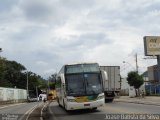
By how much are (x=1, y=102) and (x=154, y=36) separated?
3326 cm

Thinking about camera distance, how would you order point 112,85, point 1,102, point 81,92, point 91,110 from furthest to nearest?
point 1,102
point 112,85
point 91,110
point 81,92

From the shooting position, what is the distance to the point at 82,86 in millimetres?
25859

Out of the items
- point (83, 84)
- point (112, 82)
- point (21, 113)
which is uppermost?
point (112, 82)

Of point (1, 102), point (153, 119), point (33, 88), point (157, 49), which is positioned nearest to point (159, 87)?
point (157, 49)

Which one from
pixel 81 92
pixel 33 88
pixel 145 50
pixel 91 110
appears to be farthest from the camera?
pixel 33 88

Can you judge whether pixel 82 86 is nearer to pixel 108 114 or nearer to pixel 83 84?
pixel 83 84

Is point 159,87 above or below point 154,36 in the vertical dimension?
below

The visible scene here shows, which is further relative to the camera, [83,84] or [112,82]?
[112,82]

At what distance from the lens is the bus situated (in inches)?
1008

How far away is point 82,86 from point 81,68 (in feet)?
4.63

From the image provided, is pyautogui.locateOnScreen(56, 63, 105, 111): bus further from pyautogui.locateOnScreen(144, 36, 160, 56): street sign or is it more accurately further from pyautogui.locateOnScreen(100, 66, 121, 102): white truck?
pyautogui.locateOnScreen(144, 36, 160, 56): street sign

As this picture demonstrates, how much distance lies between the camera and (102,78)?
26375 mm

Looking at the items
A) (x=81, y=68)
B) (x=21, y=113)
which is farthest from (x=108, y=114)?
(x=21, y=113)

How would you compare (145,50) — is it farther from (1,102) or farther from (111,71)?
(111,71)
